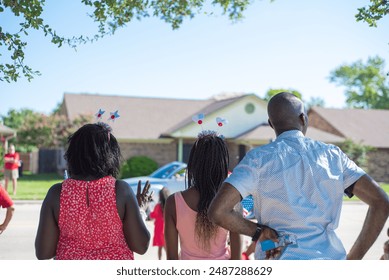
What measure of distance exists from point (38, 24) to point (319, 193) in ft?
9.51

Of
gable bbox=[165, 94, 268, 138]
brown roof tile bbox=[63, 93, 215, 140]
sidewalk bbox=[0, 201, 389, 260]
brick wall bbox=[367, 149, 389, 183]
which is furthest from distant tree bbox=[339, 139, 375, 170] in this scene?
sidewalk bbox=[0, 201, 389, 260]

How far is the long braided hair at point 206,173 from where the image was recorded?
10.2 feet

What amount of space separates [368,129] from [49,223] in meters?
22.7

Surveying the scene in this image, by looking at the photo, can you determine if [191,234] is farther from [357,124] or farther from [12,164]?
[357,124]

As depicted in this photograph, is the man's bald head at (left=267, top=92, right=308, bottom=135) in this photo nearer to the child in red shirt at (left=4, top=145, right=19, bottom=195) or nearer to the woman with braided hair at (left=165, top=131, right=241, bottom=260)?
the woman with braided hair at (left=165, top=131, right=241, bottom=260)

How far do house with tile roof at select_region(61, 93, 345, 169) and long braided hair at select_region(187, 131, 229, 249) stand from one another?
19.3 metres

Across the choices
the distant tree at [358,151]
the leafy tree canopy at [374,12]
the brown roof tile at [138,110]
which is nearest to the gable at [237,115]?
the brown roof tile at [138,110]

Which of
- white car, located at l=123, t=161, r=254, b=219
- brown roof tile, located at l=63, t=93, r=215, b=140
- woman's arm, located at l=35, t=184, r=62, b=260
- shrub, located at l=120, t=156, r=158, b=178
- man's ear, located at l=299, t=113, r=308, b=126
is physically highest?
brown roof tile, located at l=63, t=93, r=215, b=140

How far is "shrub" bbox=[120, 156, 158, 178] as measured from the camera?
21330 mm

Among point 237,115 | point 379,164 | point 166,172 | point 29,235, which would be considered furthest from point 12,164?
point 379,164
